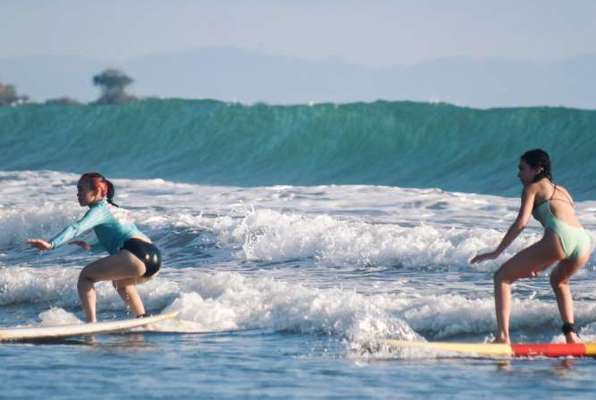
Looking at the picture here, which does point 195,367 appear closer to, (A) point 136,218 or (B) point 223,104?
(A) point 136,218

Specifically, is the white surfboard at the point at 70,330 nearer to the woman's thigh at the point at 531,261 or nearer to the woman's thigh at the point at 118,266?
the woman's thigh at the point at 118,266

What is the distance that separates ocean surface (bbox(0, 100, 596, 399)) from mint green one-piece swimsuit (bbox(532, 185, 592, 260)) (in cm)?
82

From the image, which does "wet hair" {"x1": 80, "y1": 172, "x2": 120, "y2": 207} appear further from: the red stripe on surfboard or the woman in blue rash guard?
the red stripe on surfboard

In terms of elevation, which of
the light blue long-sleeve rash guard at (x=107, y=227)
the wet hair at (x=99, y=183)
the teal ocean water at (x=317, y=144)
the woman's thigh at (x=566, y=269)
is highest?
the teal ocean water at (x=317, y=144)

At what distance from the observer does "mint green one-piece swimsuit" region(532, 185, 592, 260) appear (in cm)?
1134

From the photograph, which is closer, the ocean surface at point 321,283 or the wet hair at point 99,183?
the ocean surface at point 321,283

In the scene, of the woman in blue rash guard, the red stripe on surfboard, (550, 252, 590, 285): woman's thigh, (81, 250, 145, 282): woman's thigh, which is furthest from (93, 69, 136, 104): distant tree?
the red stripe on surfboard

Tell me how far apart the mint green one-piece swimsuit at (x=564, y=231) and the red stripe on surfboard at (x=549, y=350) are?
26.0 inches

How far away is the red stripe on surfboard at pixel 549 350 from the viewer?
11.3 metres

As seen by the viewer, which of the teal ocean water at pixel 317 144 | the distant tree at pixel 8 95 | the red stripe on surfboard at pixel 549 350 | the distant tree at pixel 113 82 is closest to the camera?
the red stripe on surfboard at pixel 549 350

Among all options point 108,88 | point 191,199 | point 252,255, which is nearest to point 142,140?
point 191,199

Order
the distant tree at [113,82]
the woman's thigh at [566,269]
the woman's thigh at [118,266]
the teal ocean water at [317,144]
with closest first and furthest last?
the woman's thigh at [566,269], the woman's thigh at [118,266], the teal ocean water at [317,144], the distant tree at [113,82]

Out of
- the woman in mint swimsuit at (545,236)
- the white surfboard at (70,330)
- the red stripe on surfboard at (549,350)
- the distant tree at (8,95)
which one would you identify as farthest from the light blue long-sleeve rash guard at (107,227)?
the distant tree at (8,95)

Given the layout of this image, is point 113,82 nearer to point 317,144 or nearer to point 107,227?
point 317,144
